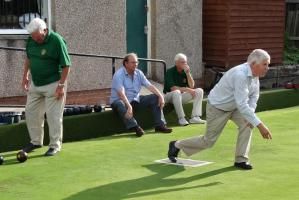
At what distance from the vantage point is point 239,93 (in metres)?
7.33

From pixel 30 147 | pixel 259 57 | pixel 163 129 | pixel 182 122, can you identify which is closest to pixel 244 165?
pixel 259 57

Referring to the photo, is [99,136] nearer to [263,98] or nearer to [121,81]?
[121,81]

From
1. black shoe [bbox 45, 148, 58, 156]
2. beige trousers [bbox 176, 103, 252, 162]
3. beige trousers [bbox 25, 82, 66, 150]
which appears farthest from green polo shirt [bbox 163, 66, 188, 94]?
beige trousers [bbox 176, 103, 252, 162]

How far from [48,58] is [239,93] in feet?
8.66

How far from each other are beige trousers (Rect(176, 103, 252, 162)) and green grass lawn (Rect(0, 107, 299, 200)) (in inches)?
9.9

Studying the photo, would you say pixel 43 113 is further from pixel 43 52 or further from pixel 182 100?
pixel 182 100

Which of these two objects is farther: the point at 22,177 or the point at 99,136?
the point at 99,136

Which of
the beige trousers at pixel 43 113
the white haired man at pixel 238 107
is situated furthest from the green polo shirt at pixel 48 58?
the white haired man at pixel 238 107

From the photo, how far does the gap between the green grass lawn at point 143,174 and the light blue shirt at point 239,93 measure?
759 millimetres

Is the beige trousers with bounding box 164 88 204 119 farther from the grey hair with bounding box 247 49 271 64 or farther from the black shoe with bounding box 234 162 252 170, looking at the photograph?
the grey hair with bounding box 247 49 271 64

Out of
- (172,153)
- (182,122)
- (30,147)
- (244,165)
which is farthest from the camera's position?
(182,122)

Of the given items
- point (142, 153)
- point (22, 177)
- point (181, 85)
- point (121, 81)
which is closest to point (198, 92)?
point (181, 85)

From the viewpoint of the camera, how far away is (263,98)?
46.6 ft

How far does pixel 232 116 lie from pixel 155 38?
24.0ft
